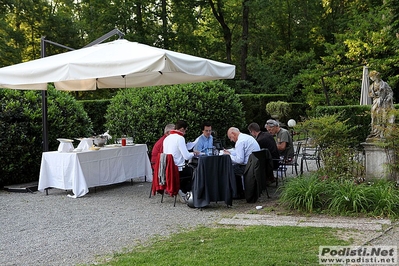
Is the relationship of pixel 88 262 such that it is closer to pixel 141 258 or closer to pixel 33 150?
pixel 141 258

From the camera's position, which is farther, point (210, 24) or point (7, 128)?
point (210, 24)

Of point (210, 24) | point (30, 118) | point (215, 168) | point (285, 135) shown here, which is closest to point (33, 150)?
point (30, 118)

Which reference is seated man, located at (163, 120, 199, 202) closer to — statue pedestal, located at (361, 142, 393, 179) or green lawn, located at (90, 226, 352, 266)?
green lawn, located at (90, 226, 352, 266)

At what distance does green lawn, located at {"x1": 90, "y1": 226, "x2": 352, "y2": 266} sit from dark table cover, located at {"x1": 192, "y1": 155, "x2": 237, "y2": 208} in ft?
3.98

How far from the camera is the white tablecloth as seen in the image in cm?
761

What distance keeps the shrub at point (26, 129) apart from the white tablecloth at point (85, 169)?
1.10m

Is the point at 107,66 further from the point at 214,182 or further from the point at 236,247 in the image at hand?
the point at 236,247

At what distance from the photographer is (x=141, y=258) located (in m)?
4.14

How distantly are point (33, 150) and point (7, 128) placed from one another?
2.34 feet

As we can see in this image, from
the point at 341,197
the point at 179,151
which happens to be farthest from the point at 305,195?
the point at 179,151

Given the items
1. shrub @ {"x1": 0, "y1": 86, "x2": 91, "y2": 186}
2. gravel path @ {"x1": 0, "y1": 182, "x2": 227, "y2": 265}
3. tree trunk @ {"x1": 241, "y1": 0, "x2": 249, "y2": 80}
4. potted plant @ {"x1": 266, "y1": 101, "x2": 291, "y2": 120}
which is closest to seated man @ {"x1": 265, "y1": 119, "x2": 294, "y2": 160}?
gravel path @ {"x1": 0, "y1": 182, "x2": 227, "y2": 265}

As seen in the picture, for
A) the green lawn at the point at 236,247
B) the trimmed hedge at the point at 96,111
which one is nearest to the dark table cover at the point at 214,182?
the green lawn at the point at 236,247

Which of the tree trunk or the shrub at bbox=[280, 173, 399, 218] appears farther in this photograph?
the tree trunk

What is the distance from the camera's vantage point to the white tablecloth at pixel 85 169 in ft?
25.0
